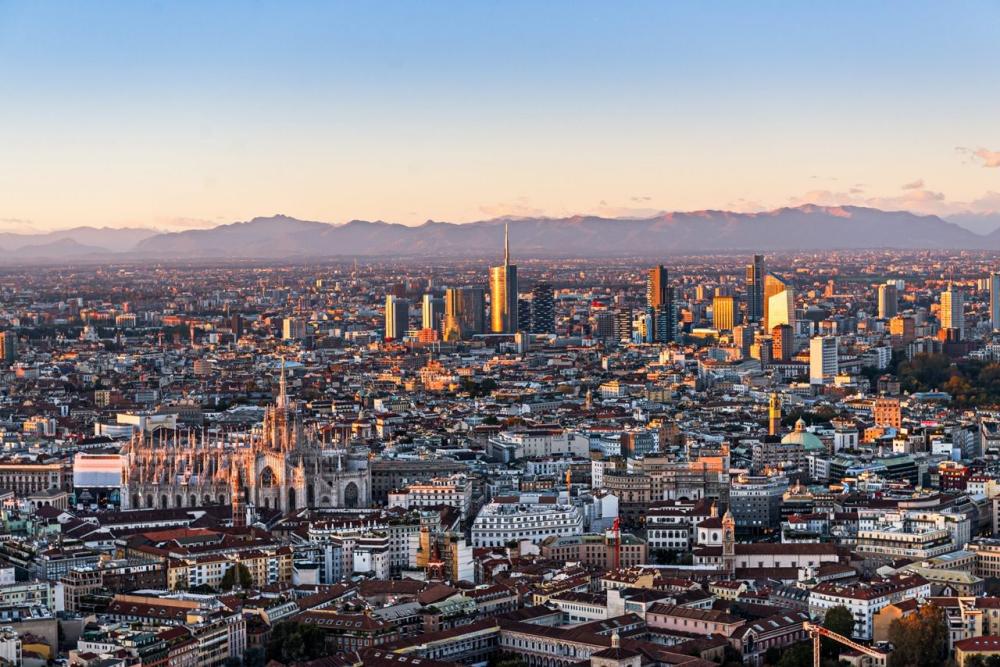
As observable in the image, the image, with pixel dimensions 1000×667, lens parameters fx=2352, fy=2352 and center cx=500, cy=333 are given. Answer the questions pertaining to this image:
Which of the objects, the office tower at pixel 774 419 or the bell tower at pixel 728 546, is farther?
the office tower at pixel 774 419

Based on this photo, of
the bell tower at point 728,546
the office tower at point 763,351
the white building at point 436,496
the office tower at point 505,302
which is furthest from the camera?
the office tower at point 505,302

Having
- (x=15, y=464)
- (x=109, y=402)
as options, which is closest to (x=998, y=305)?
(x=109, y=402)

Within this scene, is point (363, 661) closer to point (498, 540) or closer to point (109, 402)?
point (498, 540)

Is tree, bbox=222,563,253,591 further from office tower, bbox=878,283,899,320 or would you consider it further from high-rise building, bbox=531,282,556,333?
office tower, bbox=878,283,899,320

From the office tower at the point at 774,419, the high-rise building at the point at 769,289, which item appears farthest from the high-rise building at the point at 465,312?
the office tower at the point at 774,419

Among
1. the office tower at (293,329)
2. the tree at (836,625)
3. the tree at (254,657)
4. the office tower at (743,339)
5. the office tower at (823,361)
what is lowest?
the office tower at (293,329)

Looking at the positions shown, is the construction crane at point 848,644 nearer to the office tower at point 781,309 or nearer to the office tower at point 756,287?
the office tower at point 781,309

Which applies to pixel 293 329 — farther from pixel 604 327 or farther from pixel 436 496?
pixel 436 496

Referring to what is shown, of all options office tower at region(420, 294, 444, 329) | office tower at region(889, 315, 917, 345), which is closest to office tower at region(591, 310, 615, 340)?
office tower at region(420, 294, 444, 329)
